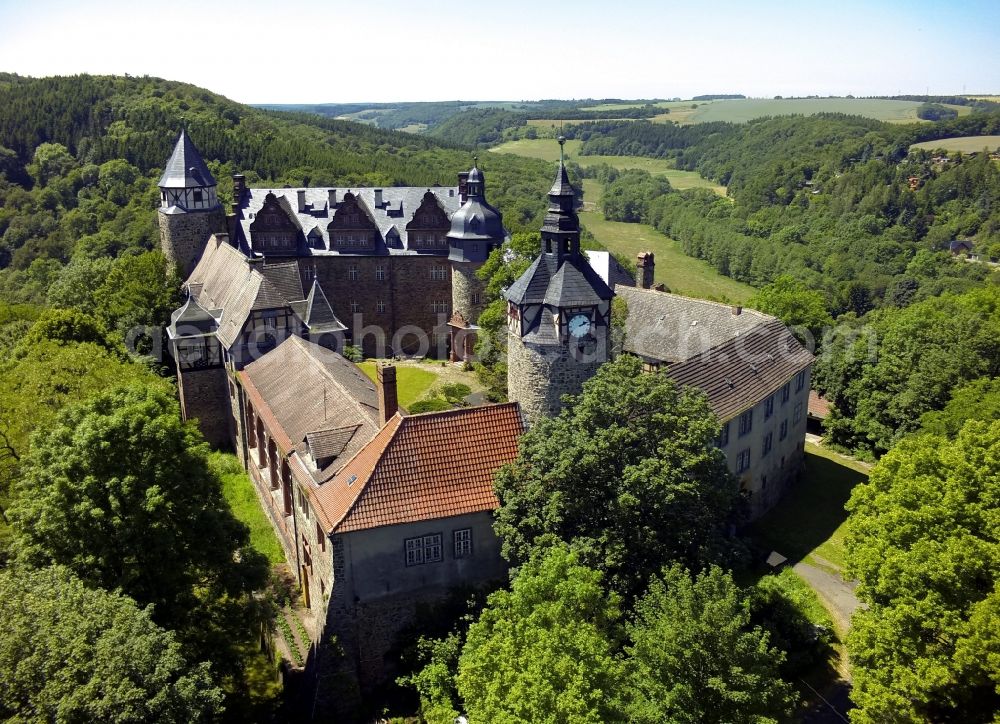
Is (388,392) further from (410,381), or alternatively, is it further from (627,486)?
(410,381)

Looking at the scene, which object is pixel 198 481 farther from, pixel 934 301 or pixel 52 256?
pixel 52 256

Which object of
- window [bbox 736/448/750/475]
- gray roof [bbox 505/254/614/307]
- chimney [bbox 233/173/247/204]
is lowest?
window [bbox 736/448/750/475]

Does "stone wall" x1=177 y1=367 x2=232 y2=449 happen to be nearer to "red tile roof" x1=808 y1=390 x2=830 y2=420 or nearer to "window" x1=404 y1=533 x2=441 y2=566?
"window" x1=404 y1=533 x2=441 y2=566

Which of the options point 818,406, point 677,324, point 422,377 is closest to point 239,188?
point 422,377

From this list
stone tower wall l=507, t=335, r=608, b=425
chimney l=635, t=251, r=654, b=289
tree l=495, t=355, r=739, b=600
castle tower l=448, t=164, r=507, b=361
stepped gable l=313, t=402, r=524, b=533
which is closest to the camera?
tree l=495, t=355, r=739, b=600

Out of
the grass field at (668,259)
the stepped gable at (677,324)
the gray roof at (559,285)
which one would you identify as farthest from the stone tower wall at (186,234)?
the grass field at (668,259)

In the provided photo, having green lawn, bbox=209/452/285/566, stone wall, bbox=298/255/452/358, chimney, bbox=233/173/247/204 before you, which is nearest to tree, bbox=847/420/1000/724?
green lawn, bbox=209/452/285/566
